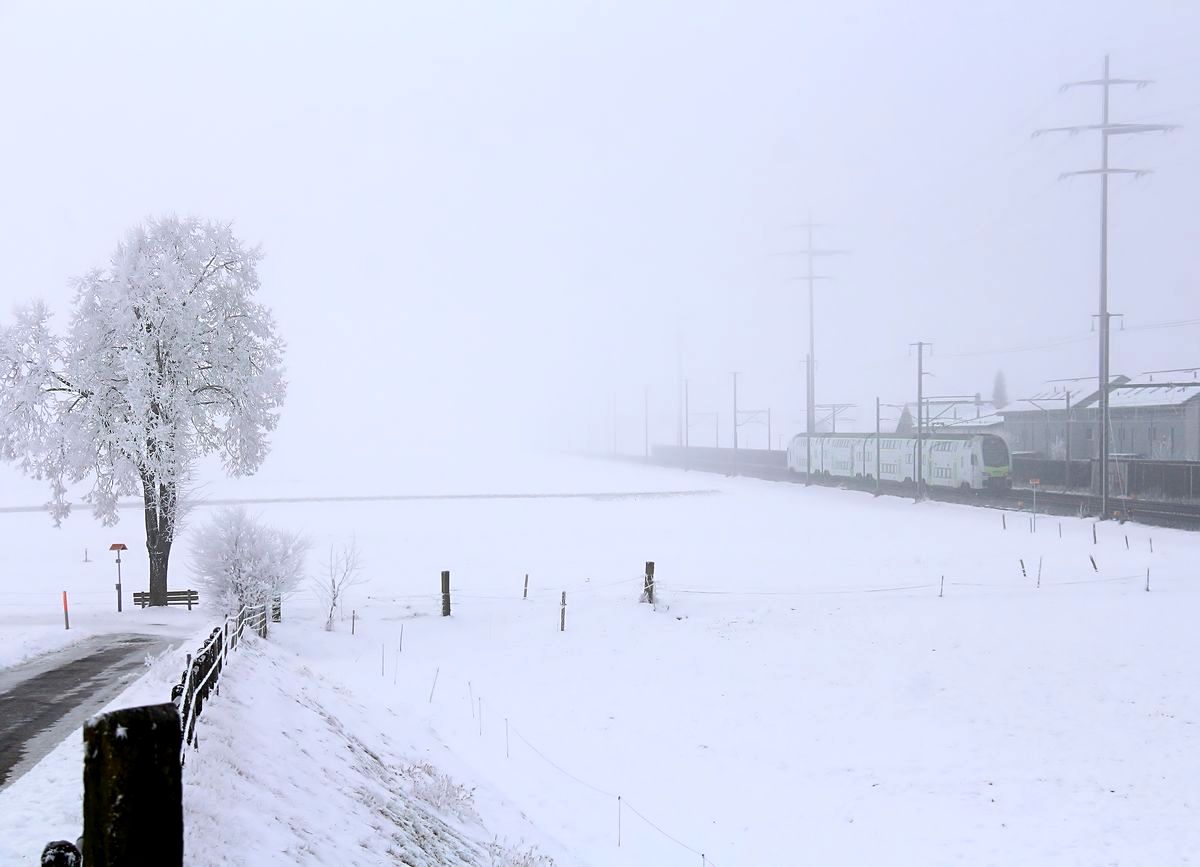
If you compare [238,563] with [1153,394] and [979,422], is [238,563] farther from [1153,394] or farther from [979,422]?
[979,422]

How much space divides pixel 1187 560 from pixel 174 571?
129 ft

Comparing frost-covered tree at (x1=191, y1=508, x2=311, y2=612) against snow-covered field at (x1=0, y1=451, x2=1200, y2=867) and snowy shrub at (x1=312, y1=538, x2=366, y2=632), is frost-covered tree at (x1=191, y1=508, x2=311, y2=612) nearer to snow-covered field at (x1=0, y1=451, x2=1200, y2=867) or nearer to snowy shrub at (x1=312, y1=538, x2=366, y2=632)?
snow-covered field at (x1=0, y1=451, x2=1200, y2=867)

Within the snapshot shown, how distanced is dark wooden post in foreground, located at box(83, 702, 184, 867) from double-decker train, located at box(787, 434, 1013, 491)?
185 feet

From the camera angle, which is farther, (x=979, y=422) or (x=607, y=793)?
(x=979, y=422)

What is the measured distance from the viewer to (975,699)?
19.8 m

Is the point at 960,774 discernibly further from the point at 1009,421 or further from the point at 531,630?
the point at 1009,421

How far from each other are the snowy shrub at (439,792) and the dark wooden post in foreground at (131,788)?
7216 mm

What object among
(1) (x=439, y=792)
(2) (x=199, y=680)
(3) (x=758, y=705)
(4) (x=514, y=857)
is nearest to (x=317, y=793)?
(2) (x=199, y=680)

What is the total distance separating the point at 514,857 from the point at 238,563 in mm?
14702

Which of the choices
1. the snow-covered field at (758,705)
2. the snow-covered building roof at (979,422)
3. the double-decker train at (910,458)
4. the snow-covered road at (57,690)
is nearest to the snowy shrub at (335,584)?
the snow-covered field at (758,705)

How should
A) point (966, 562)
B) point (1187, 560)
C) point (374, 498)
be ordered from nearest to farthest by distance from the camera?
1. point (1187, 560)
2. point (966, 562)
3. point (374, 498)

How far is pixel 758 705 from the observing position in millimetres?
20156

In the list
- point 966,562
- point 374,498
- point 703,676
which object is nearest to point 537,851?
point 703,676

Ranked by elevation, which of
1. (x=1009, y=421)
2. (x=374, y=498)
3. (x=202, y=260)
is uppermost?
(x=202, y=260)
